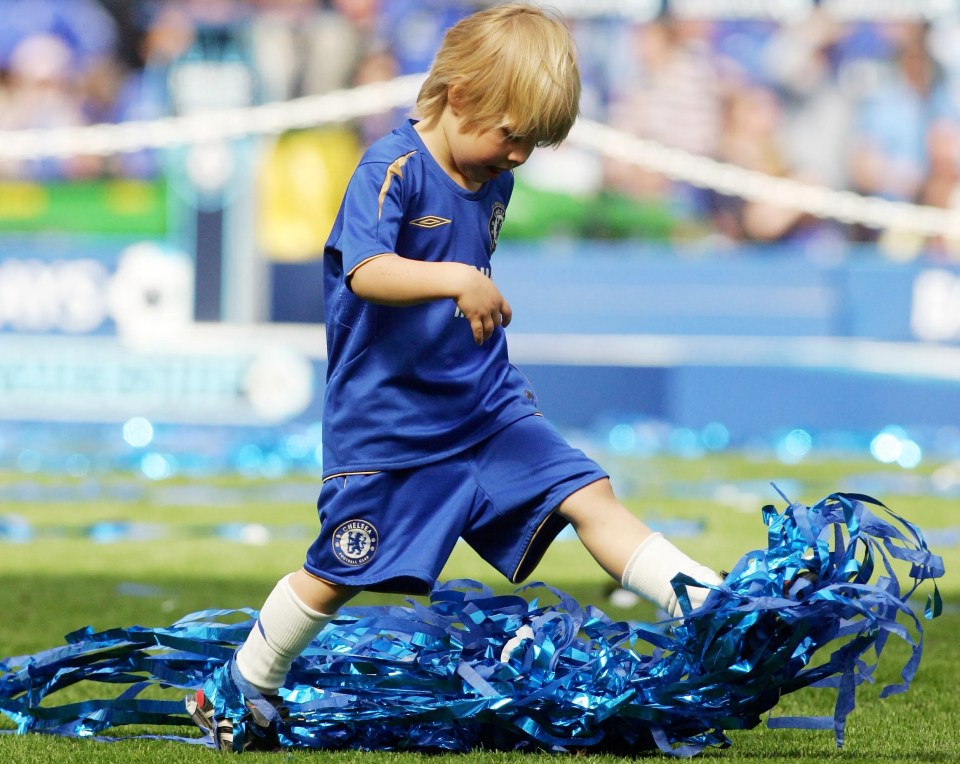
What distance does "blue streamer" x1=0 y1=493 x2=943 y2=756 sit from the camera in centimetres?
293

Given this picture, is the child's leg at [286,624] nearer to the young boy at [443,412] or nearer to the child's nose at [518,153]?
the young boy at [443,412]

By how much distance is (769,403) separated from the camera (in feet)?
39.1

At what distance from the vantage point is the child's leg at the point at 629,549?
300 centimetres

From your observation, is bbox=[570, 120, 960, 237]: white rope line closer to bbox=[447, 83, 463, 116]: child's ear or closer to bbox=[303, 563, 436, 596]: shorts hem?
bbox=[447, 83, 463, 116]: child's ear

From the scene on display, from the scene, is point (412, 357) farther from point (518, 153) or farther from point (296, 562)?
point (296, 562)

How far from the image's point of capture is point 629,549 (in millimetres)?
3039

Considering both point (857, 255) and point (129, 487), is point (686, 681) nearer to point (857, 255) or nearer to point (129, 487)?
point (129, 487)

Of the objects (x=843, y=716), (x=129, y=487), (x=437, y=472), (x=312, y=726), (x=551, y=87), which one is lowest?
(x=129, y=487)

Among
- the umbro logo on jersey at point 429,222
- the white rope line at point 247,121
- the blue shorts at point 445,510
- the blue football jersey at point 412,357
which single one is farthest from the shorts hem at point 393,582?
the white rope line at point 247,121

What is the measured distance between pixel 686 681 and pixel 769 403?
9.13 metres

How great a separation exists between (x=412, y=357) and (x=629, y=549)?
0.56 m

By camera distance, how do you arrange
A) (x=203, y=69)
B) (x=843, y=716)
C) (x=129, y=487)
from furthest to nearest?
(x=203, y=69) < (x=129, y=487) < (x=843, y=716)

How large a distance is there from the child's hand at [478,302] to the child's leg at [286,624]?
0.64 metres

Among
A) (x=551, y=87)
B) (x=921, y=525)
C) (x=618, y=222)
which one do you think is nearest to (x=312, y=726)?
(x=551, y=87)
